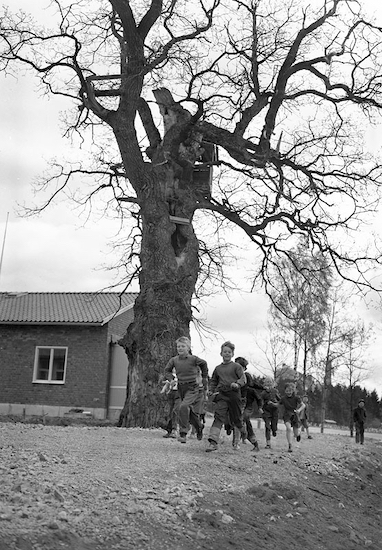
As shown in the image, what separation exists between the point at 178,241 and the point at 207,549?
1125 cm

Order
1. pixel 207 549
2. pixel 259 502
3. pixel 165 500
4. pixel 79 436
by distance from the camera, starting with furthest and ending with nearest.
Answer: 1. pixel 79 436
2. pixel 259 502
3. pixel 165 500
4. pixel 207 549

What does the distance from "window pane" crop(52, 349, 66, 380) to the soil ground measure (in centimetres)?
1769

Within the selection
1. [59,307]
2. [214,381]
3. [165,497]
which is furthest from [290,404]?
[59,307]

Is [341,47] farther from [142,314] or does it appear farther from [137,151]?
[142,314]

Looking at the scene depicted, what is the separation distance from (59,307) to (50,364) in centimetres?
311

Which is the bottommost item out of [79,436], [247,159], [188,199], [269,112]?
[79,436]

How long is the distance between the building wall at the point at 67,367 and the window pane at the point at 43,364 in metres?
0.32

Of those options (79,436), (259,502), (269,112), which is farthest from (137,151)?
(259,502)

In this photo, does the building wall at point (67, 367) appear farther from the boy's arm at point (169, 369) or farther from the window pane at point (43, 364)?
the boy's arm at point (169, 369)

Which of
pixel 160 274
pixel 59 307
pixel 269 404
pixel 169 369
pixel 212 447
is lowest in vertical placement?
pixel 212 447

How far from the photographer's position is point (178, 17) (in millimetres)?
17922

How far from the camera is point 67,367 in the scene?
29797mm

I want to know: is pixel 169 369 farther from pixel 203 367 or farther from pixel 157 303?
pixel 157 303

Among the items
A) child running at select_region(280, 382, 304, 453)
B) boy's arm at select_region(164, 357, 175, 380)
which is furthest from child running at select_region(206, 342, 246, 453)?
child running at select_region(280, 382, 304, 453)
